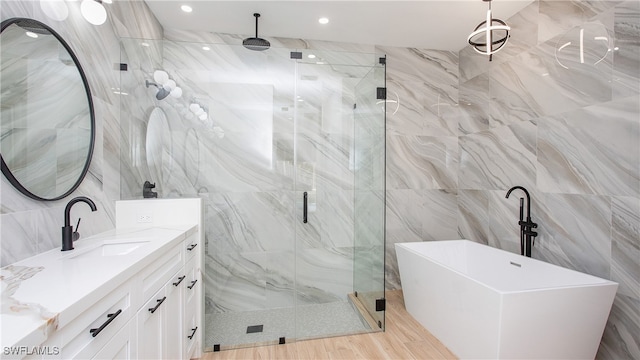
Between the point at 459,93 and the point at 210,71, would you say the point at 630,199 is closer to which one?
the point at 459,93

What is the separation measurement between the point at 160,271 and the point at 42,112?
940 millimetres

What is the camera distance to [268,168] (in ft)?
8.01

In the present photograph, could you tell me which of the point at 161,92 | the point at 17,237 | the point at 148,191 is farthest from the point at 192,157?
the point at 17,237

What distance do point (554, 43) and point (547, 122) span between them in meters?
0.64

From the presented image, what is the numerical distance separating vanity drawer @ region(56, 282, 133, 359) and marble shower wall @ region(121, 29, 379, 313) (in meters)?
1.33

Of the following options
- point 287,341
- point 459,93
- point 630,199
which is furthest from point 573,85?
point 287,341

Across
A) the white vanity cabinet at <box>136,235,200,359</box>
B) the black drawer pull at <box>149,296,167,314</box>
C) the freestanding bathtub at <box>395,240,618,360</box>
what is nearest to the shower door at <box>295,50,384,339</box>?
the freestanding bathtub at <box>395,240,618,360</box>

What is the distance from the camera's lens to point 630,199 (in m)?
1.81

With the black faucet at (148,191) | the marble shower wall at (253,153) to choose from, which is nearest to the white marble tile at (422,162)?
the marble shower wall at (253,153)

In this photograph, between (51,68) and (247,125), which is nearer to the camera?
(51,68)

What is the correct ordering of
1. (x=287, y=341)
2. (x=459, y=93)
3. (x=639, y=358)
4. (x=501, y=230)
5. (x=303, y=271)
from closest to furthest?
1. (x=639, y=358)
2. (x=287, y=341)
3. (x=303, y=271)
4. (x=501, y=230)
5. (x=459, y=93)

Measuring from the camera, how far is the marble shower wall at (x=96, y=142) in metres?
1.19

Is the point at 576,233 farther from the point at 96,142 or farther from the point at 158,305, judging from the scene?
the point at 96,142

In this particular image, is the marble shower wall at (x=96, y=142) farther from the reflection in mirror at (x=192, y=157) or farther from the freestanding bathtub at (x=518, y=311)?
the freestanding bathtub at (x=518, y=311)
